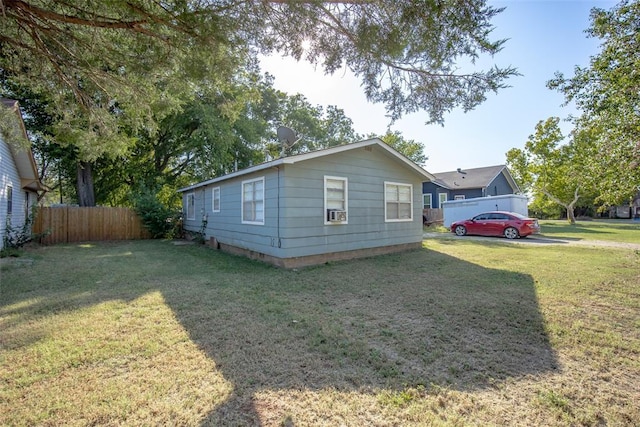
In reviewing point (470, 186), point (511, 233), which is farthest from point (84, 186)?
point (470, 186)

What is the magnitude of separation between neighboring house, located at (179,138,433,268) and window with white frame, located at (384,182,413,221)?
0.03 metres

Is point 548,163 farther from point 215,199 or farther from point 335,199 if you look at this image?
point 215,199

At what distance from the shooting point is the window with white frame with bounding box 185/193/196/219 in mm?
13555

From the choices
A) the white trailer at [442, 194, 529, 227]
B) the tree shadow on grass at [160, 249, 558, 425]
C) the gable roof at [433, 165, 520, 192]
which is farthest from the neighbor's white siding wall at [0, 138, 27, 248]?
the gable roof at [433, 165, 520, 192]

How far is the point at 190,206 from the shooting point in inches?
559

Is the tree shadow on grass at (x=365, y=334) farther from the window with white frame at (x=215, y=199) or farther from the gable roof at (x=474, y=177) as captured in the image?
the gable roof at (x=474, y=177)

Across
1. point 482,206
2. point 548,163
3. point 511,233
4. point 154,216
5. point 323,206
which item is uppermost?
point 548,163

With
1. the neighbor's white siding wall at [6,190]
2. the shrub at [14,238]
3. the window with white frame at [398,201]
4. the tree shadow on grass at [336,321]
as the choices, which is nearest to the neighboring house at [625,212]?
the window with white frame at [398,201]

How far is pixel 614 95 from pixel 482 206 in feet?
36.9

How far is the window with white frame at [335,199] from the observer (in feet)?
25.1

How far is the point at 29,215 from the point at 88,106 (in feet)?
31.3

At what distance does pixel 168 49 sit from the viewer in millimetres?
4422

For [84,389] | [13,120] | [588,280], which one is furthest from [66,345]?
[588,280]

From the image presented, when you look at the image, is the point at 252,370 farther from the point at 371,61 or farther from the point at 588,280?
the point at 588,280
